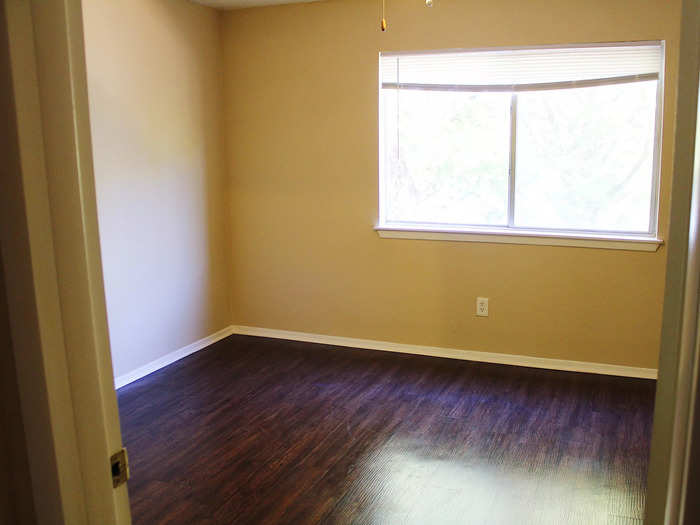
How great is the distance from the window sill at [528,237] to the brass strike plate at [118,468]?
334 centimetres

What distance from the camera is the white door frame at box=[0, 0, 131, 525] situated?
828 mm

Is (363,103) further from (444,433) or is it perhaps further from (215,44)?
(444,433)

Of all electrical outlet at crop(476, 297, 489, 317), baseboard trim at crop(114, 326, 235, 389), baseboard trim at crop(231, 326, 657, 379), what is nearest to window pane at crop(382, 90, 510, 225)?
electrical outlet at crop(476, 297, 489, 317)

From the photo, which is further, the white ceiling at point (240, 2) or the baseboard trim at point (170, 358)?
the white ceiling at point (240, 2)

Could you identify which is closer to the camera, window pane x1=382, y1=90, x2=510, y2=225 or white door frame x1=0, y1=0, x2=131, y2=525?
white door frame x1=0, y1=0, x2=131, y2=525

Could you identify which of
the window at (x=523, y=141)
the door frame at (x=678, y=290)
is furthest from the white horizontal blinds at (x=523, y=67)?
the door frame at (x=678, y=290)

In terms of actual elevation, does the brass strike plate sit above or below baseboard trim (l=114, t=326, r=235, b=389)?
above

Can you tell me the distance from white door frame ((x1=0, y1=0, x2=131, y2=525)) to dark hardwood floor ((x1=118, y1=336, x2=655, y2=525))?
1.61m

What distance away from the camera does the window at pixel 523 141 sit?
3.78 meters

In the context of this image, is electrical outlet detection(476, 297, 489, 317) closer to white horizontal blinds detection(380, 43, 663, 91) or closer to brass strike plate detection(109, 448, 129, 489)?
white horizontal blinds detection(380, 43, 663, 91)

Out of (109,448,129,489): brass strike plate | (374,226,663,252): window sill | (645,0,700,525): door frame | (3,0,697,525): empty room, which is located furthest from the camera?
(374,226,663,252): window sill

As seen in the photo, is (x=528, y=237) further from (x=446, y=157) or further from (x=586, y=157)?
(x=446, y=157)

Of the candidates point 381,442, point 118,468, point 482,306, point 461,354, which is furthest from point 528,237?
point 118,468

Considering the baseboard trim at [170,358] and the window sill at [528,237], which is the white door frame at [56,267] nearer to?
the baseboard trim at [170,358]
